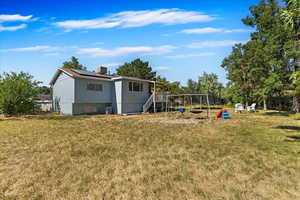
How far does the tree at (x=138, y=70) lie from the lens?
4784 centimetres

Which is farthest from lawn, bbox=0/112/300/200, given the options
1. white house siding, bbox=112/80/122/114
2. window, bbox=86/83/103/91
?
white house siding, bbox=112/80/122/114

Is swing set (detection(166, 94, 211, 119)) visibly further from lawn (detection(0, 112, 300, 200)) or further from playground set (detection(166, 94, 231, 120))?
lawn (detection(0, 112, 300, 200))

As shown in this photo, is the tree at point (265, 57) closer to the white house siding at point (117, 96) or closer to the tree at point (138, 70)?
the white house siding at point (117, 96)

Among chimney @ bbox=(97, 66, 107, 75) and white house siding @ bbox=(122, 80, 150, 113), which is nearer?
white house siding @ bbox=(122, 80, 150, 113)

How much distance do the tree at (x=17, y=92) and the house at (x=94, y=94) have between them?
9.31 ft

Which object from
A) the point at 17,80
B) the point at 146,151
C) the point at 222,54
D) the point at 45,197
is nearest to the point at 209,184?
the point at 146,151

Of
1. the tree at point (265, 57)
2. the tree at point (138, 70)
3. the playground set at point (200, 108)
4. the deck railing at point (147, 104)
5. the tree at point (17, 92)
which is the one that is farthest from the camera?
the tree at point (138, 70)

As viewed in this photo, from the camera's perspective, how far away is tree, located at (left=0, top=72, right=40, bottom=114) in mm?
15227

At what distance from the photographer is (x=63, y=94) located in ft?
60.1

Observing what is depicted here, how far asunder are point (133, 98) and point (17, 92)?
11.9 metres

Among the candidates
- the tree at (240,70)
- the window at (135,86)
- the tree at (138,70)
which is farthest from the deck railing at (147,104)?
the tree at (138,70)

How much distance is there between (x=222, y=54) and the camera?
80.3 feet

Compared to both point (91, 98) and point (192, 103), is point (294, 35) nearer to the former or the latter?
point (192, 103)

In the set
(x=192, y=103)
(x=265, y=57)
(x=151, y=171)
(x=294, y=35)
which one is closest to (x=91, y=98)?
(x=192, y=103)
